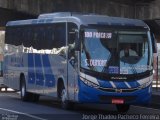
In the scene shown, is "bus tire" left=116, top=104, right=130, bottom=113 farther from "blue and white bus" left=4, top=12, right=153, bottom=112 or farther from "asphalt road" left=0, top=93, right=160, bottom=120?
"asphalt road" left=0, top=93, right=160, bottom=120

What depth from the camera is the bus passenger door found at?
21353 millimetres

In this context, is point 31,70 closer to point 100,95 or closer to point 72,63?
point 72,63

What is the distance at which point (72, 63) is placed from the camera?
71.1 feet

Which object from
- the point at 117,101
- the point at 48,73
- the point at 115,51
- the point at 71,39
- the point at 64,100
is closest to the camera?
the point at 117,101

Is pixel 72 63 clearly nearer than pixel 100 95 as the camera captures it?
No

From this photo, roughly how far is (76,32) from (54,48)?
97.4 inches

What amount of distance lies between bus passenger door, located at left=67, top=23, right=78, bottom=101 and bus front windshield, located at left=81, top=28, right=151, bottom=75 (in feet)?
1.95

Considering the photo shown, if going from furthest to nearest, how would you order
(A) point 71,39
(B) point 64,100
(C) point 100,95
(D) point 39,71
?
1. (D) point 39,71
2. (B) point 64,100
3. (A) point 71,39
4. (C) point 100,95

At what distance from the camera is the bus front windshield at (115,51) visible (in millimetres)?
20859

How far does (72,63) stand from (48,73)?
296 centimetres

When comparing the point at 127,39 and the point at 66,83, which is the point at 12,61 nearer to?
the point at 66,83


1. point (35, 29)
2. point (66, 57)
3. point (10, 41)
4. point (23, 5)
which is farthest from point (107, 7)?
point (66, 57)

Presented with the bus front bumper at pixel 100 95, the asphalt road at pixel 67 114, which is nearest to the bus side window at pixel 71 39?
the bus front bumper at pixel 100 95

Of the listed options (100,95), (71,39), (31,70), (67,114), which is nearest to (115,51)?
(100,95)
